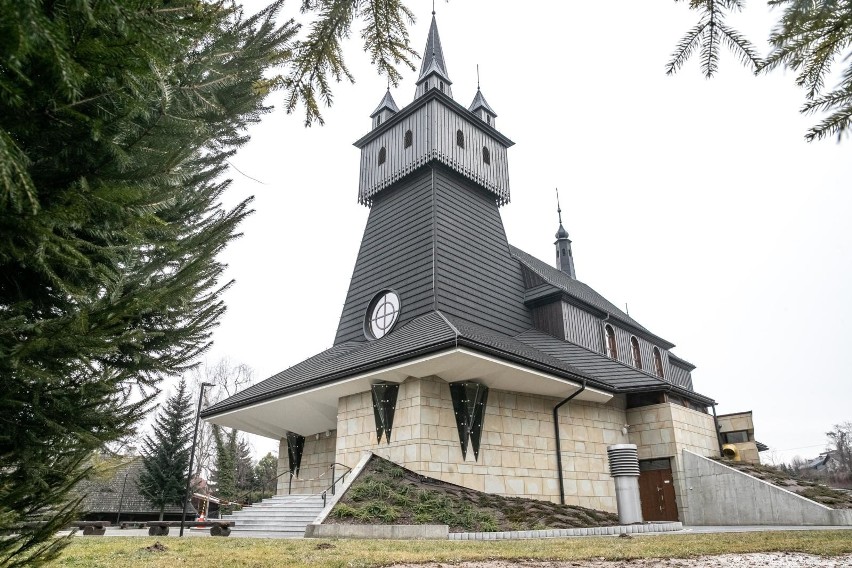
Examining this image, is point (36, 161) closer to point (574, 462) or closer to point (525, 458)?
point (525, 458)

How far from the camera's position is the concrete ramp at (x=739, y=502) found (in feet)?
42.7

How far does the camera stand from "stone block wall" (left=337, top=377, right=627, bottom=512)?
11938 mm

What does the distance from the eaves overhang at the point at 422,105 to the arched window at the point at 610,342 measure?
26.9 ft

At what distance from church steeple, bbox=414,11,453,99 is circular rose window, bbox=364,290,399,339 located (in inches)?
330

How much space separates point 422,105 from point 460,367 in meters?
10.6

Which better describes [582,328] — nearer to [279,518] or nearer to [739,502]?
[739,502]

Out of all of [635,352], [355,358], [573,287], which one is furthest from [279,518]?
[635,352]

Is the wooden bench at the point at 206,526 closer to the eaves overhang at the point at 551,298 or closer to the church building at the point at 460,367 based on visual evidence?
the church building at the point at 460,367

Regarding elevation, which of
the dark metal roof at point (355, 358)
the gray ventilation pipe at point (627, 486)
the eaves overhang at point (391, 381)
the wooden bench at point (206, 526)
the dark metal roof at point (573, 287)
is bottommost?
the wooden bench at point (206, 526)

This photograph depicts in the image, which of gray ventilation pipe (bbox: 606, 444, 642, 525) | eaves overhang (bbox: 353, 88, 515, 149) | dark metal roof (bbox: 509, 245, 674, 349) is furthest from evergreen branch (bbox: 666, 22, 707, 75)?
dark metal roof (bbox: 509, 245, 674, 349)

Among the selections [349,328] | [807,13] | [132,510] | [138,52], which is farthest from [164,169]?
[132,510]

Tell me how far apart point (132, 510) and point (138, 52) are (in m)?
29.5

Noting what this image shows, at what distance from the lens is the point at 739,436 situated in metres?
19.0

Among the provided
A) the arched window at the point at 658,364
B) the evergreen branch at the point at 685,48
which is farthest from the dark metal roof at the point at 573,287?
the evergreen branch at the point at 685,48
